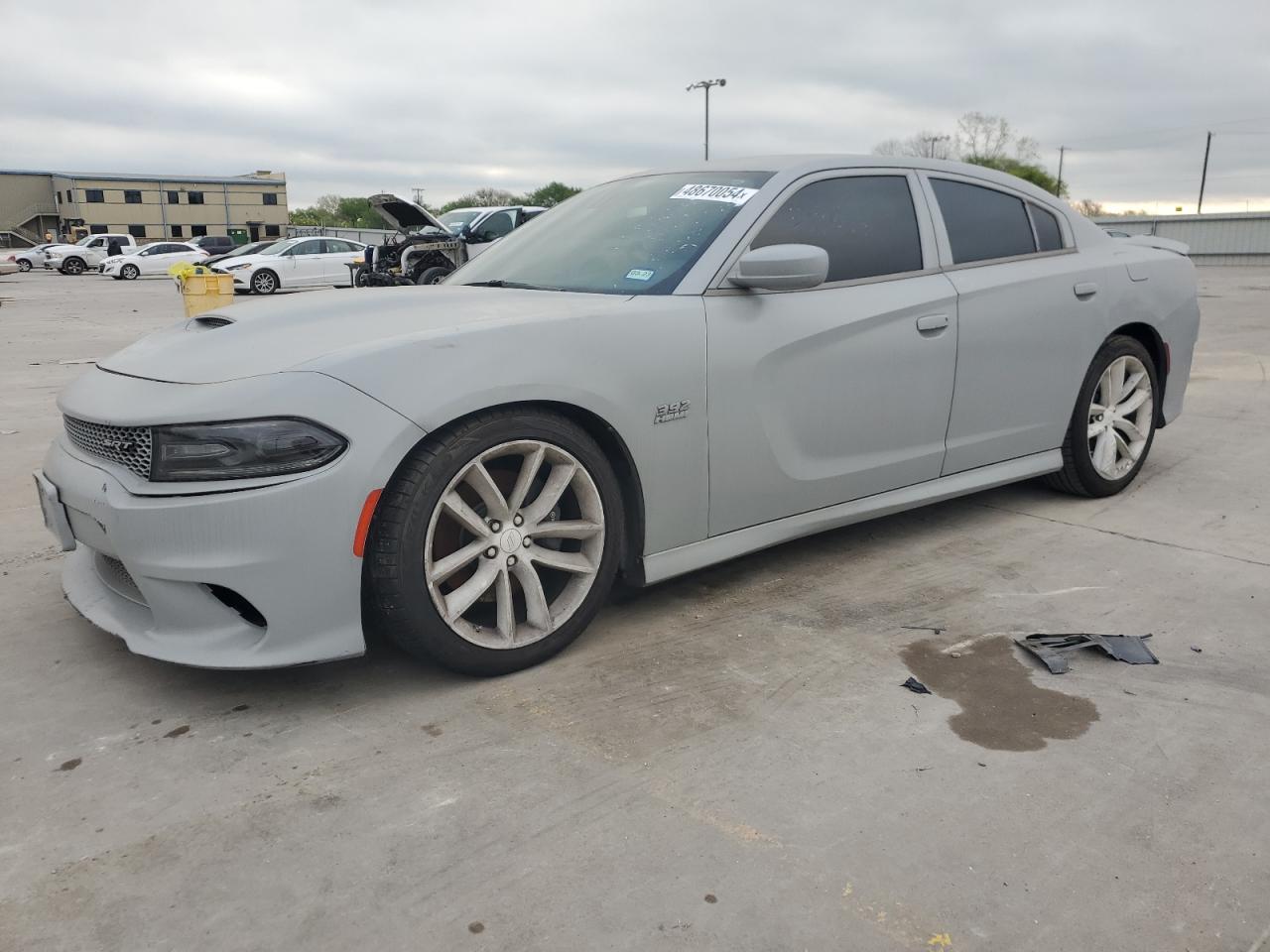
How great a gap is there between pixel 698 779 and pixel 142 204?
88.7 metres

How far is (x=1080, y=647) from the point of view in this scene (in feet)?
9.94

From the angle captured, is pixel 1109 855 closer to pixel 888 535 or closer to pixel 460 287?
pixel 888 535

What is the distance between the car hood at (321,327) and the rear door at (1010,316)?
155cm

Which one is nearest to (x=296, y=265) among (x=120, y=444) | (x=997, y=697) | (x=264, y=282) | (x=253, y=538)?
(x=264, y=282)

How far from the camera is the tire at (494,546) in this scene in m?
2.56

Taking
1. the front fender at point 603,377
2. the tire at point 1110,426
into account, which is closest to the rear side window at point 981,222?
the tire at point 1110,426

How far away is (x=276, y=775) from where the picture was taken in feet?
7.69

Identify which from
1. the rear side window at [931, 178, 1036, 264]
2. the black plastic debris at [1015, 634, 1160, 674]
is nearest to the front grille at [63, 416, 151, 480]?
the black plastic debris at [1015, 634, 1160, 674]

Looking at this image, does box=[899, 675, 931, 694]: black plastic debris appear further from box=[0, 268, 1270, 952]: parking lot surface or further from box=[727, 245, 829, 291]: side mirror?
box=[727, 245, 829, 291]: side mirror

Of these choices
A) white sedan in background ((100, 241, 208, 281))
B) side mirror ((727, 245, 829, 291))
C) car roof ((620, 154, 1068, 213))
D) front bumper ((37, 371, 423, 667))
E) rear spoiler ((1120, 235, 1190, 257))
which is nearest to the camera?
front bumper ((37, 371, 423, 667))

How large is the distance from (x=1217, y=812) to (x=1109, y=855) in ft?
1.11

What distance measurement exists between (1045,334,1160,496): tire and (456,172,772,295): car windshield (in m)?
1.93

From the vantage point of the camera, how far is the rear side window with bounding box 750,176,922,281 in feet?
11.3

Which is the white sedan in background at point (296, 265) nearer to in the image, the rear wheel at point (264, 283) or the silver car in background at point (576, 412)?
the rear wheel at point (264, 283)
